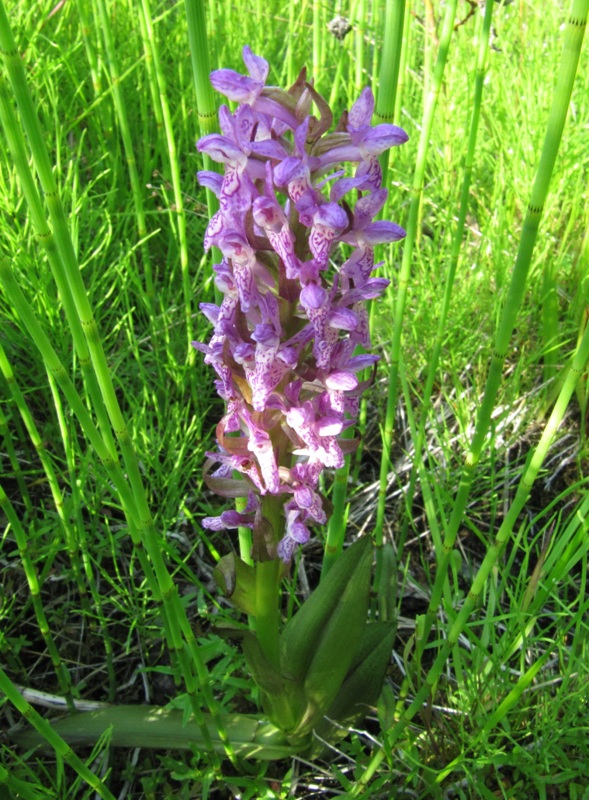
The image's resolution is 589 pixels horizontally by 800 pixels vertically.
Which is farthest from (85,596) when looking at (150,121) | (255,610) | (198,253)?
(150,121)

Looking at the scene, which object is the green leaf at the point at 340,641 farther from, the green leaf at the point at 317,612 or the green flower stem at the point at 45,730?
the green flower stem at the point at 45,730

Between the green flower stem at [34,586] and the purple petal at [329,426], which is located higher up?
the purple petal at [329,426]

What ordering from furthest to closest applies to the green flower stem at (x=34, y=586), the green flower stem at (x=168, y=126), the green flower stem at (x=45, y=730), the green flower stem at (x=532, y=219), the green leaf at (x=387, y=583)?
1. the green leaf at (x=387, y=583)
2. the green flower stem at (x=168, y=126)
3. the green flower stem at (x=34, y=586)
4. the green flower stem at (x=45, y=730)
5. the green flower stem at (x=532, y=219)

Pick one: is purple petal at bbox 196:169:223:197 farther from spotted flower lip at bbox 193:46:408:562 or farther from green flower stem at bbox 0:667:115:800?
green flower stem at bbox 0:667:115:800

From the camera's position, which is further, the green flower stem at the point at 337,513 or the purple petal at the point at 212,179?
the green flower stem at the point at 337,513

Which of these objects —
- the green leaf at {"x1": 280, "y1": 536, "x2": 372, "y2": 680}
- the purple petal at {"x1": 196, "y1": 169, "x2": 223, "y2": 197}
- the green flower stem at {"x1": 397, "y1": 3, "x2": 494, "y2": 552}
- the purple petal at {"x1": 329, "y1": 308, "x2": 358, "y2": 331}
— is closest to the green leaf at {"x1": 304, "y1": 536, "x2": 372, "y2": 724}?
the green leaf at {"x1": 280, "y1": 536, "x2": 372, "y2": 680}

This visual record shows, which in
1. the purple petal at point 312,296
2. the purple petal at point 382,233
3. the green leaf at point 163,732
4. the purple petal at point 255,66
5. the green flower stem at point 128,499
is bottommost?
the green leaf at point 163,732

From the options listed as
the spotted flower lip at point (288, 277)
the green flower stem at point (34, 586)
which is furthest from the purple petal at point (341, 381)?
the green flower stem at point (34, 586)

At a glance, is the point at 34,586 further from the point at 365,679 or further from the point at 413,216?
the point at 413,216
